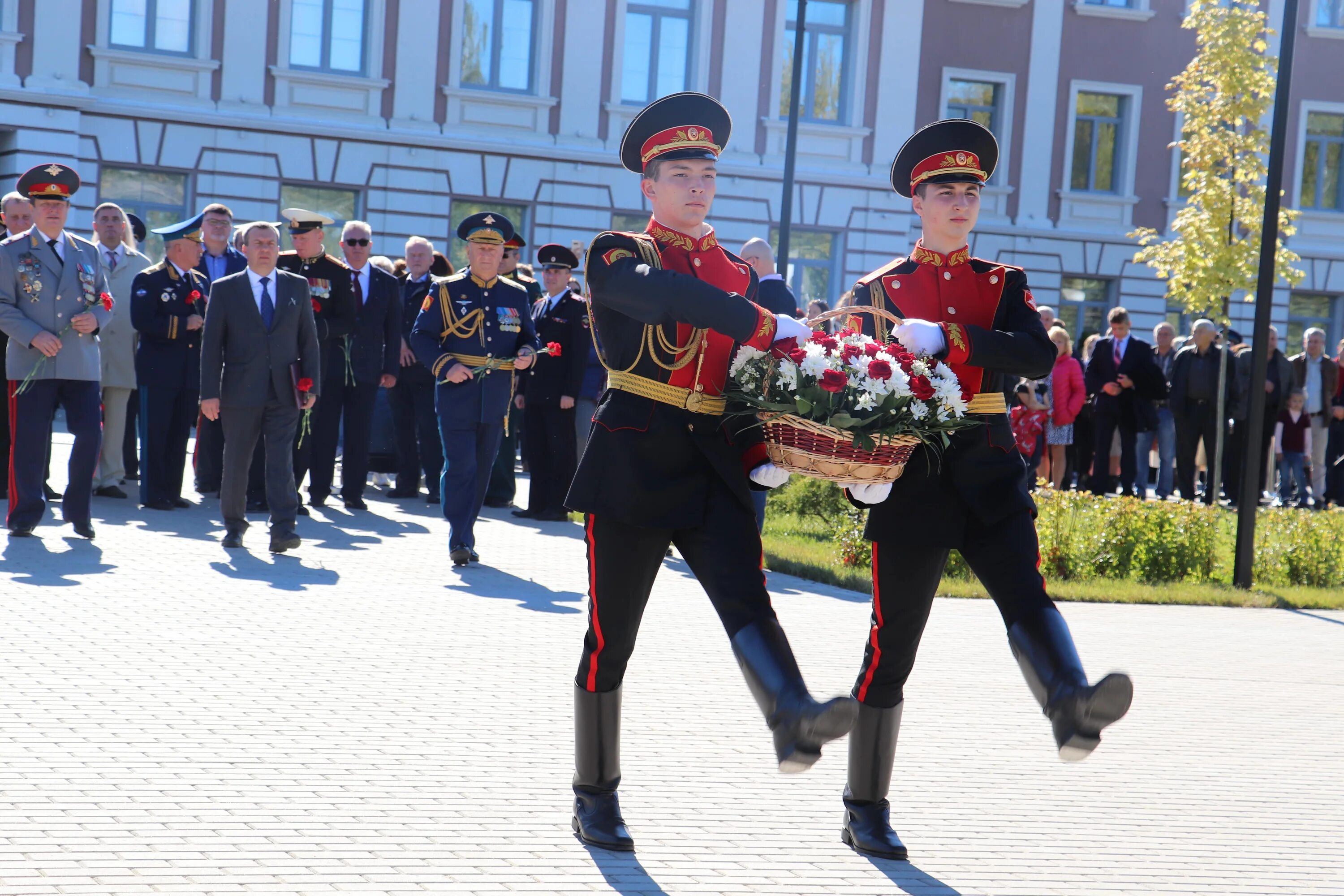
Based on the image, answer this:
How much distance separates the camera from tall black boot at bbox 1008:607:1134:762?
146 inches

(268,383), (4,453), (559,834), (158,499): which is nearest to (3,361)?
(4,453)

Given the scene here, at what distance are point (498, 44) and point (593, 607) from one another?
22.7m

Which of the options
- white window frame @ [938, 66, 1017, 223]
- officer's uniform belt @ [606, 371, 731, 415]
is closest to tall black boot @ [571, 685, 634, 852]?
officer's uniform belt @ [606, 371, 731, 415]

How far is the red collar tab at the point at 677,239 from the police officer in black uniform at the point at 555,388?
8.46 meters

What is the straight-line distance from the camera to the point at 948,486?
14.0 ft

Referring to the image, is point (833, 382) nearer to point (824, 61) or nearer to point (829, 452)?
point (829, 452)

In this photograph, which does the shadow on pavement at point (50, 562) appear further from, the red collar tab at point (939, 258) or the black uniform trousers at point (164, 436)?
the red collar tab at point (939, 258)

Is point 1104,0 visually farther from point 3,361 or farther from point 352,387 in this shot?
point 3,361

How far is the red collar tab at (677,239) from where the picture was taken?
13.8 feet

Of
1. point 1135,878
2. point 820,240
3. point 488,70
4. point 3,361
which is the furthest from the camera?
point 820,240

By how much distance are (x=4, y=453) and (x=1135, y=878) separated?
30.2 feet

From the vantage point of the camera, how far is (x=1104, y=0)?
30.0 metres

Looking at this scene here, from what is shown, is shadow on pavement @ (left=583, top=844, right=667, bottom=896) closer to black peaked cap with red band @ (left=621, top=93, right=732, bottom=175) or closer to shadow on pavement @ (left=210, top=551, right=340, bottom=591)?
black peaked cap with red band @ (left=621, top=93, right=732, bottom=175)

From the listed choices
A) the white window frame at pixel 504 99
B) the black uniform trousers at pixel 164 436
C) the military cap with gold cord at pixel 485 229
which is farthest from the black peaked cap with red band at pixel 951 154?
the white window frame at pixel 504 99
